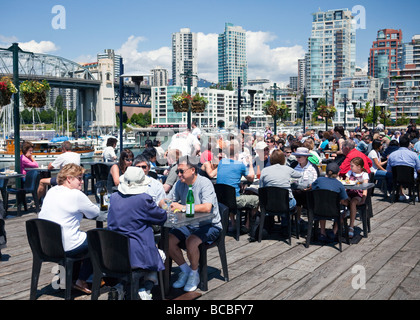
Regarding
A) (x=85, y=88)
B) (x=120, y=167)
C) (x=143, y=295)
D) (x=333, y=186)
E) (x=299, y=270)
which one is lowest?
(x=299, y=270)

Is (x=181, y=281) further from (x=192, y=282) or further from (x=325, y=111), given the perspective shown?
(x=325, y=111)

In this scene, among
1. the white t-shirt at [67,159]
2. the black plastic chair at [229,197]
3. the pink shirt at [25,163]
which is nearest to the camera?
the black plastic chair at [229,197]

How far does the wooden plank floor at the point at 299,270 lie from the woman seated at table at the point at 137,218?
95 cm

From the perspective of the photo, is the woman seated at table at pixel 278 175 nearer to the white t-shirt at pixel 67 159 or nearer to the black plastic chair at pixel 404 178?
the white t-shirt at pixel 67 159

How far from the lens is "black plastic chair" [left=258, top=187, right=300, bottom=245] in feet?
21.0

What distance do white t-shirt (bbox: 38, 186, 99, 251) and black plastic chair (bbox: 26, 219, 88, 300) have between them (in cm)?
9

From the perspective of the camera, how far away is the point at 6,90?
31.8 feet

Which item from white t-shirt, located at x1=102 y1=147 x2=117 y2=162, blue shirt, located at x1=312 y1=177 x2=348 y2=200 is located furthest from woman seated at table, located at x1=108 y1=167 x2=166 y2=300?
white t-shirt, located at x1=102 y1=147 x2=117 y2=162

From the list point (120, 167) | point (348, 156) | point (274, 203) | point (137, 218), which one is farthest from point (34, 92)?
point (137, 218)

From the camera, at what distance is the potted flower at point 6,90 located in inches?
379

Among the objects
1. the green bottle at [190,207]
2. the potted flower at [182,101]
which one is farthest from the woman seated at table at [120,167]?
the potted flower at [182,101]

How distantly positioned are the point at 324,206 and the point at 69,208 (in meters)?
3.58

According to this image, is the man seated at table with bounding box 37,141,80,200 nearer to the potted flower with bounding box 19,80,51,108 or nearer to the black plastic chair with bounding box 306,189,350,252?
the potted flower with bounding box 19,80,51,108
